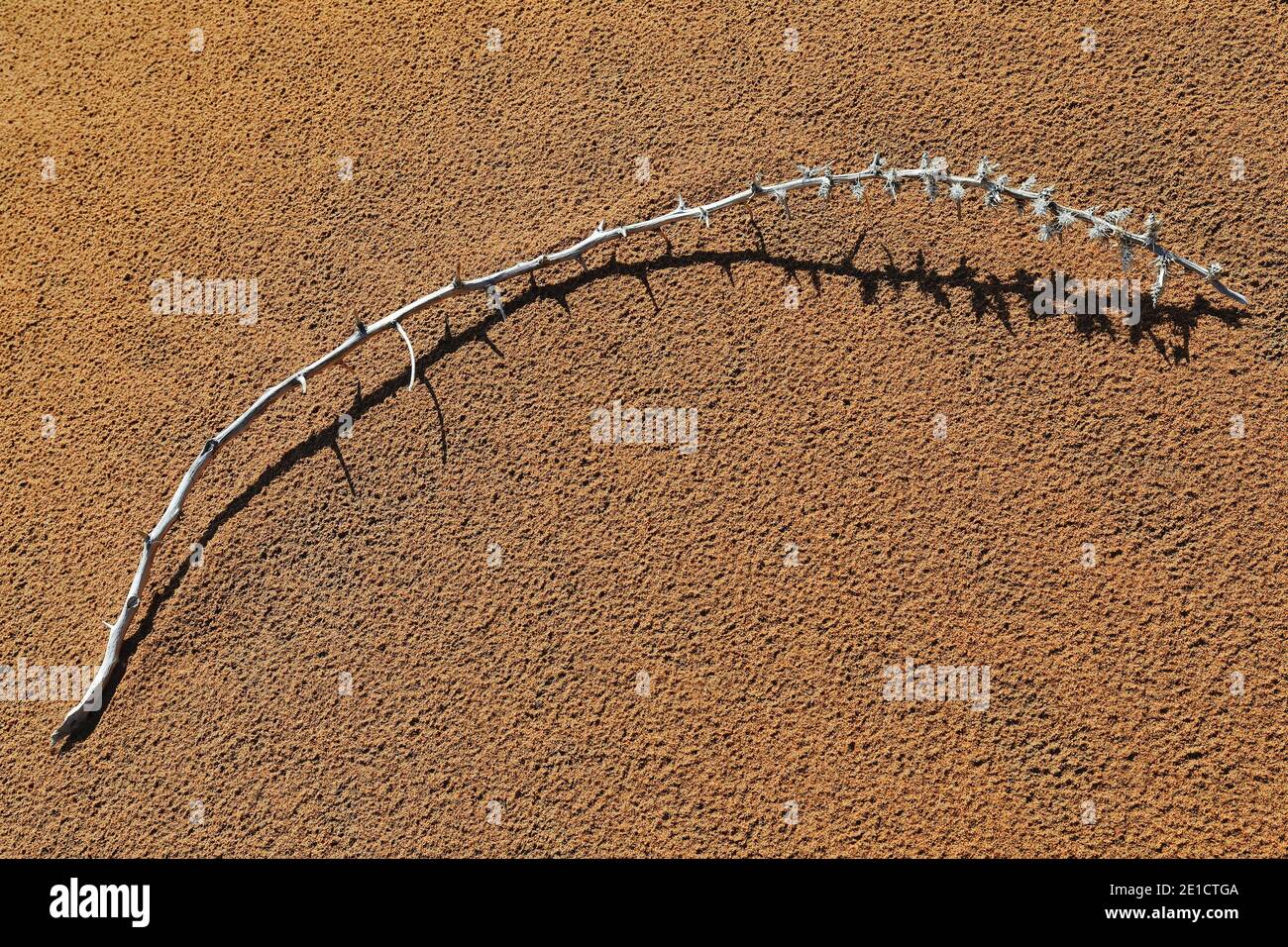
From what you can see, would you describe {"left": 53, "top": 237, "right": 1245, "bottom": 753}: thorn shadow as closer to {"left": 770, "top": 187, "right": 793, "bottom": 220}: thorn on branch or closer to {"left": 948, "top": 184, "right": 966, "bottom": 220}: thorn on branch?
{"left": 770, "top": 187, "right": 793, "bottom": 220}: thorn on branch

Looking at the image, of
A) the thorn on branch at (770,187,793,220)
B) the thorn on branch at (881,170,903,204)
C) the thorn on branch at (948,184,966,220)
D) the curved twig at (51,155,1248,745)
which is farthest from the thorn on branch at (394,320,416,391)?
the thorn on branch at (948,184,966,220)

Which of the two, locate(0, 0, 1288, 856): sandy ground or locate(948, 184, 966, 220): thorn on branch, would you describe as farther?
locate(948, 184, 966, 220): thorn on branch

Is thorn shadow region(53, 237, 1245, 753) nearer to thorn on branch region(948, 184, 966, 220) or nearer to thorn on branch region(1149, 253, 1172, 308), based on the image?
thorn on branch region(1149, 253, 1172, 308)

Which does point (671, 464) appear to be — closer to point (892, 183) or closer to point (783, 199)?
point (783, 199)

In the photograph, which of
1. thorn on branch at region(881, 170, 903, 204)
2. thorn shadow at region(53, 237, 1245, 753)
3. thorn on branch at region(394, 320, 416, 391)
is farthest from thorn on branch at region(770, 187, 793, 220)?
thorn on branch at region(394, 320, 416, 391)

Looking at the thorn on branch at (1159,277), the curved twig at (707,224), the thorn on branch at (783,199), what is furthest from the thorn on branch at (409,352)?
the thorn on branch at (1159,277)

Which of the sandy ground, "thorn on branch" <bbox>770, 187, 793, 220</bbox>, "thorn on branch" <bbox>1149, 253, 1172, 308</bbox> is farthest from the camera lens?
"thorn on branch" <bbox>770, 187, 793, 220</bbox>

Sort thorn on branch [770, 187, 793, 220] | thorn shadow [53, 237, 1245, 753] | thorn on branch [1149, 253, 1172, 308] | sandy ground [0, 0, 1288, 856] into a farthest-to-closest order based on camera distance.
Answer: thorn on branch [770, 187, 793, 220] < thorn shadow [53, 237, 1245, 753] < thorn on branch [1149, 253, 1172, 308] < sandy ground [0, 0, 1288, 856]

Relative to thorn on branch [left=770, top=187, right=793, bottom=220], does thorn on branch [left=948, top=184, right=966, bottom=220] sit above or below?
below
